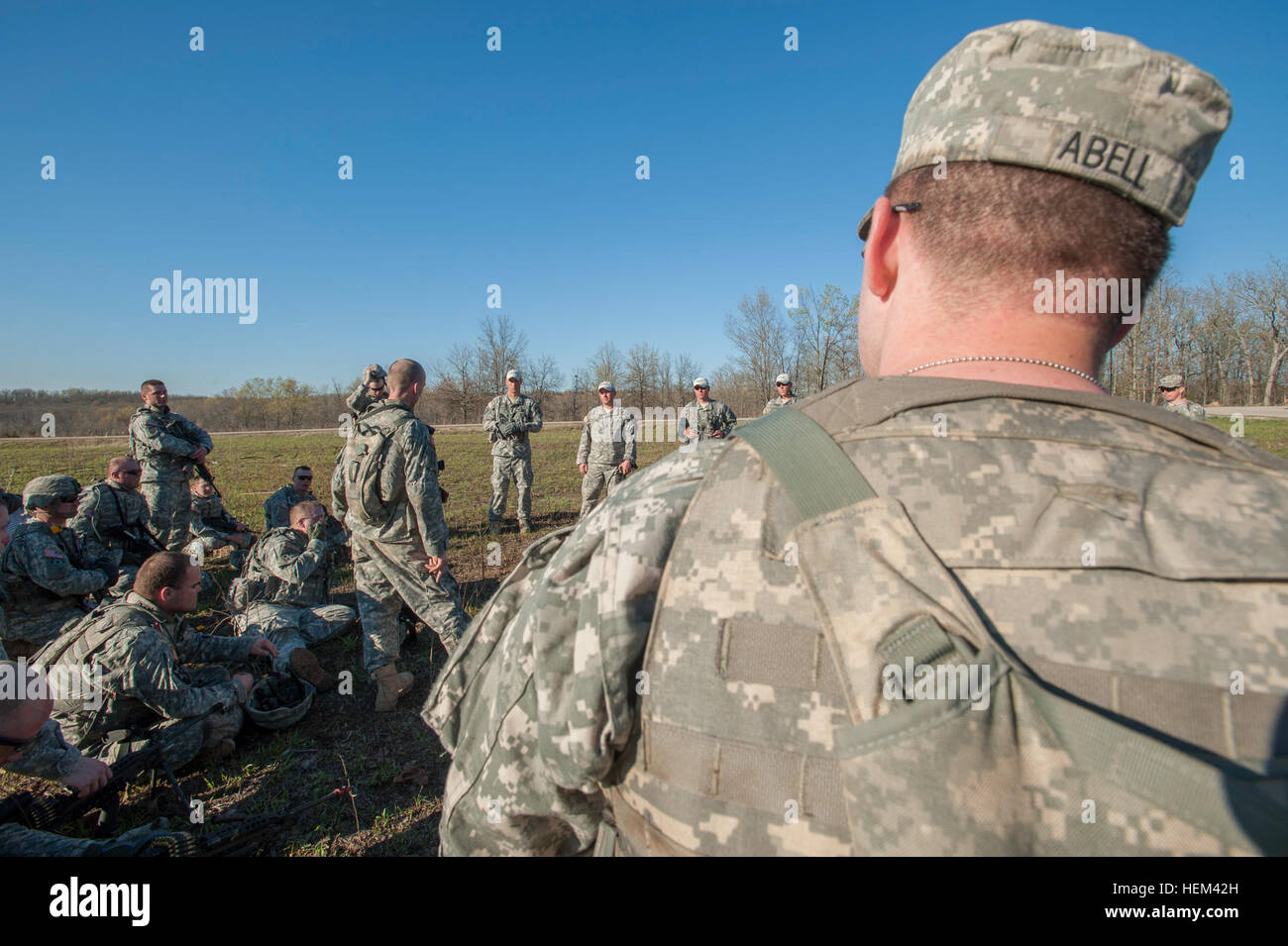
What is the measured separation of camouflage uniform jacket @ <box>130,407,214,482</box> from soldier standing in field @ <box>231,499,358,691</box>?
2.87 m

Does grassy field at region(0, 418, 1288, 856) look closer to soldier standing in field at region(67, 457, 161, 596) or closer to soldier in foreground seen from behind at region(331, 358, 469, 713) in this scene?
soldier in foreground seen from behind at region(331, 358, 469, 713)

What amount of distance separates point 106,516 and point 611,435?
21.2 ft

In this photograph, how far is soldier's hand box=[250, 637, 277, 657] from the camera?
4.94 m

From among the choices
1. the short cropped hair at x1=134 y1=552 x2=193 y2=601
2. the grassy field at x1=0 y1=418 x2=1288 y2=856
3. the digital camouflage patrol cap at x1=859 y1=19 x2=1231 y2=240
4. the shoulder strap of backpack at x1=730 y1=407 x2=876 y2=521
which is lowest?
the grassy field at x1=0 y1=418 x2=1288 y2=856

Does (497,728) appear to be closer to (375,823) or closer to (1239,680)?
(1239,680)

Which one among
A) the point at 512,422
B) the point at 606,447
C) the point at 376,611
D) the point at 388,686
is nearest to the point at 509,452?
the point at 512,422

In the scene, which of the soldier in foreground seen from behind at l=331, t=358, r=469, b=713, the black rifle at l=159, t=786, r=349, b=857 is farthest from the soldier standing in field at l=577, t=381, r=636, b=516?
the black rifle at l=159, t=786, r=349, b=857

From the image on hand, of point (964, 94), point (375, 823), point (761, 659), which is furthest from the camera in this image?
point (375, 823)

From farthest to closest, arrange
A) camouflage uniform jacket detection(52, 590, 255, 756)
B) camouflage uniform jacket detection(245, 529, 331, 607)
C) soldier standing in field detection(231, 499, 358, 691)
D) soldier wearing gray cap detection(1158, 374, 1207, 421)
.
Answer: soldier wearing gray cap detection(1158, 374, 1207, 421) < camouflage uniform jacket detection(245, 529, 331, 607) < soldier standing in field detection(231, 499, 358, 691) < camouflage uniform jacket detection(52, 590, 255, 756)

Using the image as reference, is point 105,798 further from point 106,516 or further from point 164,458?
point 164,458

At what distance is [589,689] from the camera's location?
1087mm

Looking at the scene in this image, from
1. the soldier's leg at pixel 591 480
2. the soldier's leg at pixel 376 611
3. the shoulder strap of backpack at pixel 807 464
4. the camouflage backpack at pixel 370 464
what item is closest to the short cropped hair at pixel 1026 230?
the shoulder strap of backpack at pixel 807 464
